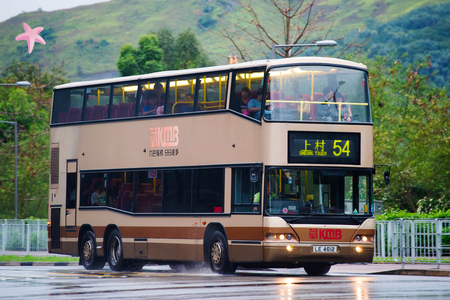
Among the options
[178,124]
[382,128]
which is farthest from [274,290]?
[382,128]

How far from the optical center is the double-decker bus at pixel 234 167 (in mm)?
20594

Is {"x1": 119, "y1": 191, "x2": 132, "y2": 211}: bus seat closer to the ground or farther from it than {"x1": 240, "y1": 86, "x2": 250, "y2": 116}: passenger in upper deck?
closer to the ground

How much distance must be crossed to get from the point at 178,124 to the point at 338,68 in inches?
173

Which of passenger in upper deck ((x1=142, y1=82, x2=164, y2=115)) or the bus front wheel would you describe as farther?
the bus front wheel

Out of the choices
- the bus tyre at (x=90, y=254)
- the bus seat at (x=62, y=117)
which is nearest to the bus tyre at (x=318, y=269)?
the bus tyre at (x=90, y=254)

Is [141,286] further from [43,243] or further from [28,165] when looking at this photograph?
[28,165]

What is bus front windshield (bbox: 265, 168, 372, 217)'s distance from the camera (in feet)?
67.4

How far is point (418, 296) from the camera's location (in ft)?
45.2

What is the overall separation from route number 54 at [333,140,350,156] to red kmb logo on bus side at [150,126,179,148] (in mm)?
4431

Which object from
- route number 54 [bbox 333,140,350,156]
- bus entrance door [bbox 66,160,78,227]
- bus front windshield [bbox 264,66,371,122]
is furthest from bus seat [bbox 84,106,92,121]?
route number 54 [bbox 333,140,350,156]

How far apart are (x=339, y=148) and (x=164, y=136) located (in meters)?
4.98

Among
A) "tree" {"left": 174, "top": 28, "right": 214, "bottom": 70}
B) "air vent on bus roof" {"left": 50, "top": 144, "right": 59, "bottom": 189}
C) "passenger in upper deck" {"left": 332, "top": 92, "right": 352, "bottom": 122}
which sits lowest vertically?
"air vent on bus roof" {"left": 50, "top": 144, "right": 59, "bottom": 189}

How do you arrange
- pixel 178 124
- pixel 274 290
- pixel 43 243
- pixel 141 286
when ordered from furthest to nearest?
pixel 43 243 → pixel 178 124 → pixel 141 286 → pixel 274 290

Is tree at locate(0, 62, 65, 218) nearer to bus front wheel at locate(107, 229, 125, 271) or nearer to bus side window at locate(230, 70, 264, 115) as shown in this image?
bus front wheel at locate(107, 229, 125, 271)
